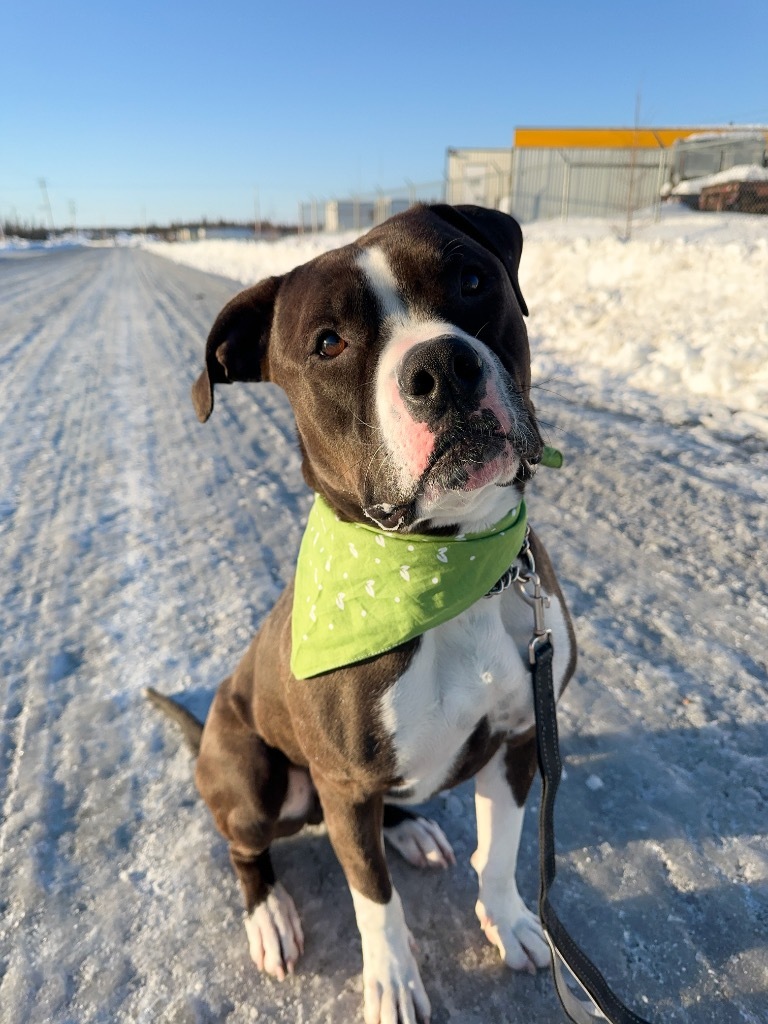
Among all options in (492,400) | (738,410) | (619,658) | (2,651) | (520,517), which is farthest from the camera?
(738,410)

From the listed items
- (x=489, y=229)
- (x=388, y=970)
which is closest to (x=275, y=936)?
(x=388, y=970)

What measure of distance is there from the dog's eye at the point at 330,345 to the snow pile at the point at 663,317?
2.38m

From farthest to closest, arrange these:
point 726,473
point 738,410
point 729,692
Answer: point 738,410, point 726,473, point 729,692

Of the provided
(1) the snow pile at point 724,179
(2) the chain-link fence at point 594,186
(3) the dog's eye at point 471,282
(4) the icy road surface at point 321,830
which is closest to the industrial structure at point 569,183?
(2) the chain-link fence at point 594,186

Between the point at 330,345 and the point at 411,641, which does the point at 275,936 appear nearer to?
the point at 411,641

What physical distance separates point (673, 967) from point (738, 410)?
4.87 m

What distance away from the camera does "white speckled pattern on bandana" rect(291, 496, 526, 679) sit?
73.0 inches

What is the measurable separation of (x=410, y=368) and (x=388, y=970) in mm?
1596

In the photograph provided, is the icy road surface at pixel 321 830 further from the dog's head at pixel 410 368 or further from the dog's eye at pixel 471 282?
the dog's eye at pixel 471 282

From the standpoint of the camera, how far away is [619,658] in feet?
10.2

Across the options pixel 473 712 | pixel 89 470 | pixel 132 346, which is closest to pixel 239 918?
pixel 473 712

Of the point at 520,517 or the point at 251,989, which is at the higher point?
the point at 520,517

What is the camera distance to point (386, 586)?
1.92 m

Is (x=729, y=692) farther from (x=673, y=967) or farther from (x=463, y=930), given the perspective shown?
(x=463, y=930)
